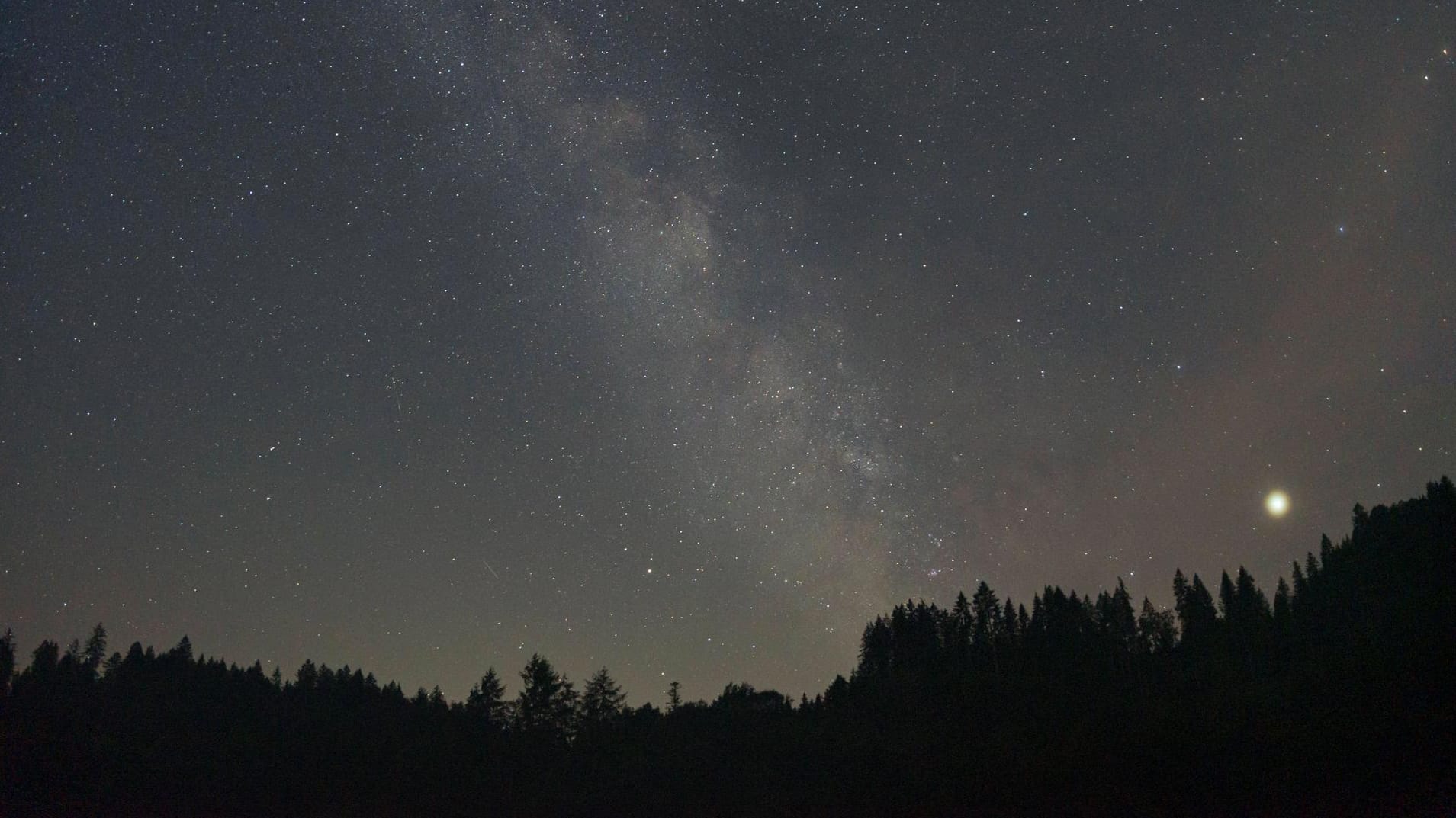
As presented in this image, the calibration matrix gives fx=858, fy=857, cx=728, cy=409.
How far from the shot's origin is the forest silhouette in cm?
4812

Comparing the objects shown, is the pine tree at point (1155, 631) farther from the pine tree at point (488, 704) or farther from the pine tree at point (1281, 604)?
the pine tree at point (488, 704)

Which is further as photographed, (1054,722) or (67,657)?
(67,657)

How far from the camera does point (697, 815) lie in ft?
186

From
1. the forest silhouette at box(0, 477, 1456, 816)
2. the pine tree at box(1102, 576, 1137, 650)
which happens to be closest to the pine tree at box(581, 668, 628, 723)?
the forest silhouette at box(0, 477, 1456, 816)

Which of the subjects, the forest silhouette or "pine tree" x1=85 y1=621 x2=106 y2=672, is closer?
the forest silhouette

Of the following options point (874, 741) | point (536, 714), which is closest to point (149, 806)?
point (536, 714)

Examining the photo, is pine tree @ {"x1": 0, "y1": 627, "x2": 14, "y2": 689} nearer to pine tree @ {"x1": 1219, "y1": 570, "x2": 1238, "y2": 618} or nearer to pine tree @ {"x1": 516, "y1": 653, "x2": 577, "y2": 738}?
pine tree @ {"x1": 516, "y1": 653, "x2": 577, "y2": 738}

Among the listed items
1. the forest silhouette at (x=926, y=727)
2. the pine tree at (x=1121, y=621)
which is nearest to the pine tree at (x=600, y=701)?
the forest silhouette at (x=926, y=727)

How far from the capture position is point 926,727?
217 ft

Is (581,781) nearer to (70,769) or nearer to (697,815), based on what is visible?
(697,815)

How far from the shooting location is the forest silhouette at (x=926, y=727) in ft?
158

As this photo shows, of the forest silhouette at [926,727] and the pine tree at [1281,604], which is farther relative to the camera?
the pine tree at [1281,604]

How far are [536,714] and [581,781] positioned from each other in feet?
65.0

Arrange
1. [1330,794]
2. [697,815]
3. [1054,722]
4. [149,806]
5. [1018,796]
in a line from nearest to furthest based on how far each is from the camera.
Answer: [1330,794] → [1018,796] → [697,815] → [1054,722] → [149,806]
